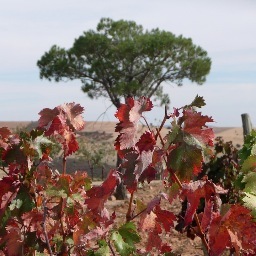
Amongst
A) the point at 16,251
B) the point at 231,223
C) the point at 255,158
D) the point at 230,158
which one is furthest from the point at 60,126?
the point at 230,158

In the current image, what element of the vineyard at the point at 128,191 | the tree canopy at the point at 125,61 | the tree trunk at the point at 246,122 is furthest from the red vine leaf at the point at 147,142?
the tree canopy at the point at 125,61

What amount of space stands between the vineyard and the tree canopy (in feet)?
52.7

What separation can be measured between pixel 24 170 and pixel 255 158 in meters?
0.94

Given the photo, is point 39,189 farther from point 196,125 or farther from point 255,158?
point 196,125

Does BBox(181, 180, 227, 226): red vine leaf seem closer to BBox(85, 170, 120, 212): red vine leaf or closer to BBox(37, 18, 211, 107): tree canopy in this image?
BBox(85, 170, 120, 212): red vine leaf

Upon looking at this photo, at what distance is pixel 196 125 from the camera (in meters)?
1.71

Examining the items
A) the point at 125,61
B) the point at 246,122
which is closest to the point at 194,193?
the point at 246,122

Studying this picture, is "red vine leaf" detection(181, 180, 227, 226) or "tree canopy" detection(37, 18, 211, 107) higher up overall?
"tree canopy" detection(37, 18, 211, 107)

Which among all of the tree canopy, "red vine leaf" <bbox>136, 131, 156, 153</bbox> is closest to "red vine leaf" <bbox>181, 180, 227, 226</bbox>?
"red vine leaf" <bbox>136, 131, 156, 153</bbox>

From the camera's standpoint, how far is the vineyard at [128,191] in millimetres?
1707

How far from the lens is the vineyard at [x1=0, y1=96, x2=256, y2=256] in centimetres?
171

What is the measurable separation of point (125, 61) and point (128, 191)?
18.6 metres

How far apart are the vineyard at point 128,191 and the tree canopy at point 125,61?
1605 centimetres

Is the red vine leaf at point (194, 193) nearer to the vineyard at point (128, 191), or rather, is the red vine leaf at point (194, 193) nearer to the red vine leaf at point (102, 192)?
the vineyard at point (128, 191)
